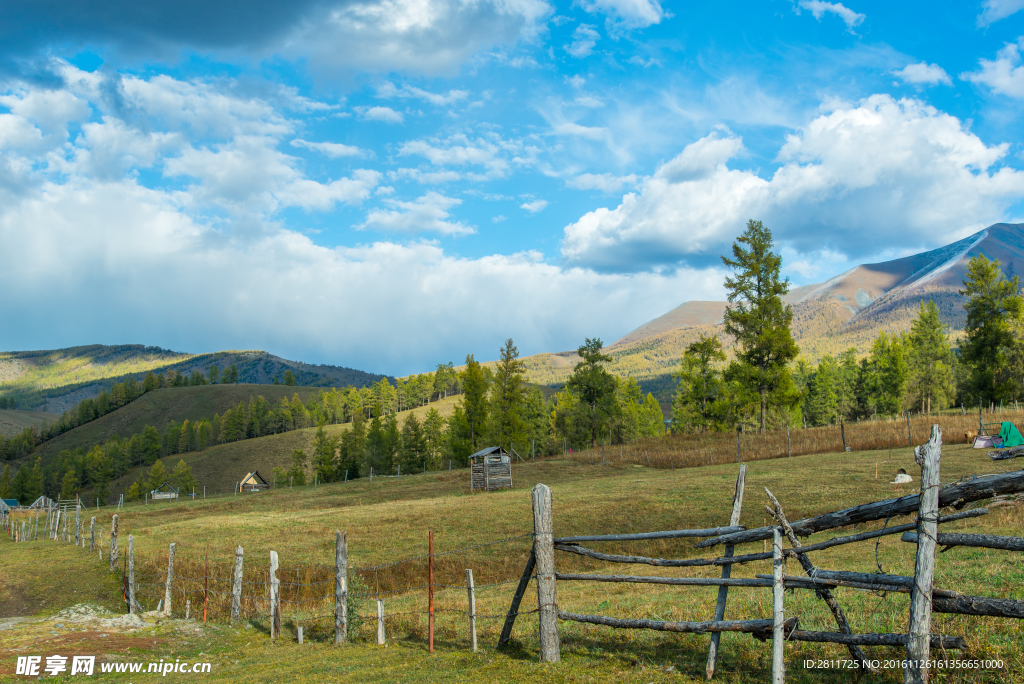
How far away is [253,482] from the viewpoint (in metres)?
113

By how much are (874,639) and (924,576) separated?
1.10 m

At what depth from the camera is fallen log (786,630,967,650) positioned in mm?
5094

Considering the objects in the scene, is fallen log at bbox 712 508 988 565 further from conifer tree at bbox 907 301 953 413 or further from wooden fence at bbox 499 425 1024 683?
conifer tree at bbox 907 301 953 413

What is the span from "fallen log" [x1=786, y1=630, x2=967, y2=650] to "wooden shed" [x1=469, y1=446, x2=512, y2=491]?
137 feet

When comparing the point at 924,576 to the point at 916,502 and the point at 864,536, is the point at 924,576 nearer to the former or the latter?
the point at 916,502

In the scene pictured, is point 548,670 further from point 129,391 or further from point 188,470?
point 129,391

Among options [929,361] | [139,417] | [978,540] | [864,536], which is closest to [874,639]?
[864,536]

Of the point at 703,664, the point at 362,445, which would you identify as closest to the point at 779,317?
the point at 703,664

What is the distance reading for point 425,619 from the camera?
1209cm

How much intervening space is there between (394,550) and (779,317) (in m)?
39.2

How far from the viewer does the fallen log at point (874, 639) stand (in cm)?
509

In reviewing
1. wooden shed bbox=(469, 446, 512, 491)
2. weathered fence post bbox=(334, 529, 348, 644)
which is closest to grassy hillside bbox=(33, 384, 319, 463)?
wooden shed bbox=(469, 446, 512, 491)

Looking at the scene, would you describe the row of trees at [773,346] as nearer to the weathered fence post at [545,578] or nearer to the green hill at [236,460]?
the weathered fence post at [545,578]

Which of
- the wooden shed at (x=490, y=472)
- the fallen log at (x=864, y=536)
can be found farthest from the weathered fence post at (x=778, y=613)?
the wooden shed at (x=490, y=472)
